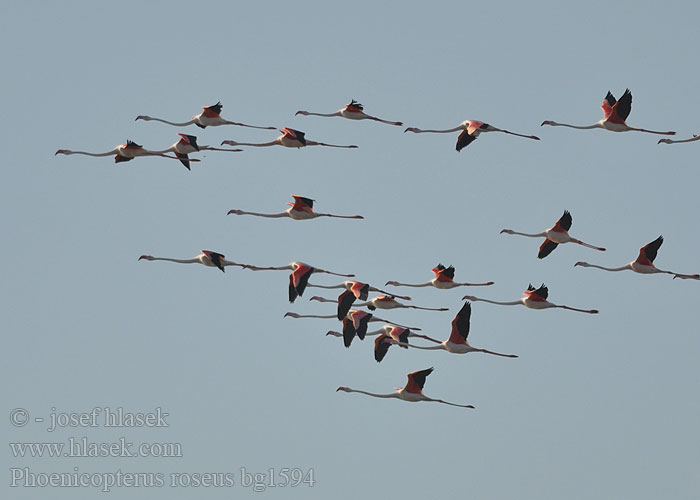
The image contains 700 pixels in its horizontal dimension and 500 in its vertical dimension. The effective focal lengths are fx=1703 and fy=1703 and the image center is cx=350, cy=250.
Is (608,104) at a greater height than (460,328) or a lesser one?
greater

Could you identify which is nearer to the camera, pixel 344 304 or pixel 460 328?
pixel 344 304

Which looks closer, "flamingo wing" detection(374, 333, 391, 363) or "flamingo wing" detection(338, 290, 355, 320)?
"flamingo wing" detection(338, 290, 355, 320)

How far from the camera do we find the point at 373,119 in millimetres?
48500

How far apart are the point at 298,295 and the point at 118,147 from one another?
8.65 metres

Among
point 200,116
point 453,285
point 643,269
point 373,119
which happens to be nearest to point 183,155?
point 200,116

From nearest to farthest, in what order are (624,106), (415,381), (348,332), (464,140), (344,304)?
(344,304), (348,332), (415,381), (624,106), (464,140)

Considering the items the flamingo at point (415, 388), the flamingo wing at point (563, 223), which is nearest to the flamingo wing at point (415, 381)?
the flamingo at point (415, 388)

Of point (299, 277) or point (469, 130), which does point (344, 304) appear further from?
point (469, 130)

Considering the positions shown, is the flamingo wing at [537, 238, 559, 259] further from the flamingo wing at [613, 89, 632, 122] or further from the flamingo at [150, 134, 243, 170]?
the flamingo at [150, 134, 243, 170]

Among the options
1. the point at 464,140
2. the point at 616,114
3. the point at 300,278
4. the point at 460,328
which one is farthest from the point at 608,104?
the point at 300,278

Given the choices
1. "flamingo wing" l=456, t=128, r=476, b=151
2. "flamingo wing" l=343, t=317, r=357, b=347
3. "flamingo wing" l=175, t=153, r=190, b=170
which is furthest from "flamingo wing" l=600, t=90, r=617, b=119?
"flamingo wing" l=175, t=153, r=190, b=170

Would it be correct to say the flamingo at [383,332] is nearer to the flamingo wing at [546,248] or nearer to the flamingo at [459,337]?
the flamingo at [459,337]

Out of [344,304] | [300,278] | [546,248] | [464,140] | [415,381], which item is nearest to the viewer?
[300,278]

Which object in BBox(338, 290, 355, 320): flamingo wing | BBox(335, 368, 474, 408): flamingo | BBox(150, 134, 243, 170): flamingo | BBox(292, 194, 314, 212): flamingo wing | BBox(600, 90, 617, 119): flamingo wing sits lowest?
BBox(335, 368, 474, 408): flamingo
